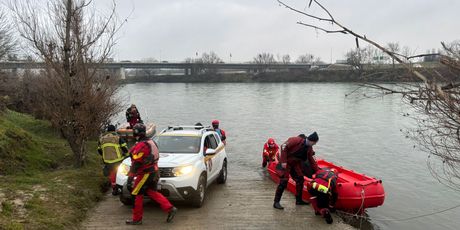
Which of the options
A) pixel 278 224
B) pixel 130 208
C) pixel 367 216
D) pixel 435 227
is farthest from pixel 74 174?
pixel 435 227

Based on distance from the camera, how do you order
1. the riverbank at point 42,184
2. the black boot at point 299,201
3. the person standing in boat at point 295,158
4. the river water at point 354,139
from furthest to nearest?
A: the river water at point 354,139 → the black boot at point 299,201 → the person standing in boat at point 295,158 → the riverbank at point 42,184

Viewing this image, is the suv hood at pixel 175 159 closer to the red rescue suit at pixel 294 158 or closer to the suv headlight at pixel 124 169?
the suv headlight at pixel 124 169

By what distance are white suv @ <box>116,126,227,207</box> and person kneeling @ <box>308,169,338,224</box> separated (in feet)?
8.13

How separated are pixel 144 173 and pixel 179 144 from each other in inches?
98.4

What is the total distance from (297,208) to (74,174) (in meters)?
5.71

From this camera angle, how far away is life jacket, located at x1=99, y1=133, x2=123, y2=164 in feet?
32.6

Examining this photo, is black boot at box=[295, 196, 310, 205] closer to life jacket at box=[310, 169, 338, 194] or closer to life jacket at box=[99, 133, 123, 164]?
life jacket at box=[310, 169, 338, 194]

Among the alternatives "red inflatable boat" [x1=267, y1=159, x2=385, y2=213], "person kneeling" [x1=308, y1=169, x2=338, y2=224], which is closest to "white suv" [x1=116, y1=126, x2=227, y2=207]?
"person kneeling" [x1=308, y1=169, x2=338, y2=224]

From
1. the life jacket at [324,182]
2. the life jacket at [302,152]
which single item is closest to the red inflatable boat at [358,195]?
the life jacket at [324,182]

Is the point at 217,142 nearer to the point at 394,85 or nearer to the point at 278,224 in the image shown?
the point at 278,224

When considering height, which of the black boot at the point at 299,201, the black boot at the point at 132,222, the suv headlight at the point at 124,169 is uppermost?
the suv headlight at the point at 124,169

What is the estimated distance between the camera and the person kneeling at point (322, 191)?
8672 millimetres

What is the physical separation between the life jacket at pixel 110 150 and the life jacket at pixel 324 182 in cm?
465

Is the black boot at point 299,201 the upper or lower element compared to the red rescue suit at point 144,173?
lower
